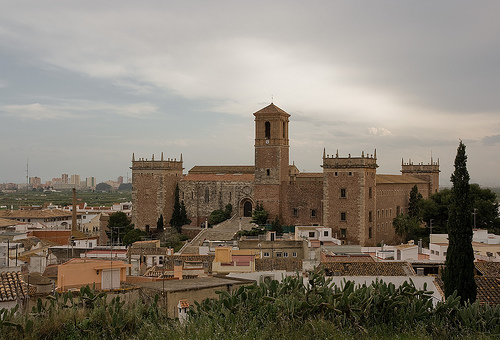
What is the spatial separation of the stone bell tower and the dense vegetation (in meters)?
33.6

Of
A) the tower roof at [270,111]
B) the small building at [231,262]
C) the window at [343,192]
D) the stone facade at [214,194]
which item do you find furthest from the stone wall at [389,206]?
the small building at [231,262]

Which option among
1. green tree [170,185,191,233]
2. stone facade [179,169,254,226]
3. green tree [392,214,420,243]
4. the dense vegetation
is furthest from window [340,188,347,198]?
the dense vegetation

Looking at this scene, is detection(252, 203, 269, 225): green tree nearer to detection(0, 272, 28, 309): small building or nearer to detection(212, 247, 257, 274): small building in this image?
detection(212, 247, 257, 274): small building

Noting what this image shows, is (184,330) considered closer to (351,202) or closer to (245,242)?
(245,242)

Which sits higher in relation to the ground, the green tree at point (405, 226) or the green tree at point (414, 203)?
the green tree at point (414, 203)

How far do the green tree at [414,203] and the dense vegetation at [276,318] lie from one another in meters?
38.2

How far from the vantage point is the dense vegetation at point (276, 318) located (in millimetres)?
7297

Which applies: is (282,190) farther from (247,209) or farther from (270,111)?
(270,111)

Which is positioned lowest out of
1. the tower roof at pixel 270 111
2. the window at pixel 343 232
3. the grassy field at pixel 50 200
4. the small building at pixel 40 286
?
the window at pixel 343 232

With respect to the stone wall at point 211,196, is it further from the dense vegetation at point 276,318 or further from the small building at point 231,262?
the dense vegetation at point 276,318

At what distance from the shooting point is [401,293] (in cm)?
859

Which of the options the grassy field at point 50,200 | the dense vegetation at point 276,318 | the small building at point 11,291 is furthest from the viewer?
the grassy field at point 50,200

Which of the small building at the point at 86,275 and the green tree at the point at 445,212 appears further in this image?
the green tree at the point at 445,212

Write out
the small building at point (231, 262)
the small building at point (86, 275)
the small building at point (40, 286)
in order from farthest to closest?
1. the small building at point (231, 262)
2. the small building at point (86, 275)
3. the small building at point (40, 286)
